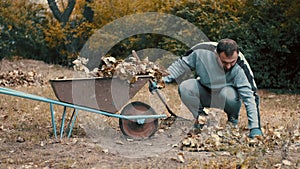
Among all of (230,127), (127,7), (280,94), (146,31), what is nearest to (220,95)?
(230,127)

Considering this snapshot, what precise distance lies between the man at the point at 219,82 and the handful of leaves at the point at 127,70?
0.16 m

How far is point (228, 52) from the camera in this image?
17.7ft

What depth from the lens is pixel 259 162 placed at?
4508mm

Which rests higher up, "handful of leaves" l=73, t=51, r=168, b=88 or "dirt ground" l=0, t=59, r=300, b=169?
"handful of leaves" l=73, t=51, r=168, b=88

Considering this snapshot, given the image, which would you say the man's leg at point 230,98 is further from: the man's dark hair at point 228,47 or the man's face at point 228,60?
the man's dark hair at point 228,47

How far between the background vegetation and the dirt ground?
3.31 m

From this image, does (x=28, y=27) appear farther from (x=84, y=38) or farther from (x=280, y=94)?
(x=280, y=94)

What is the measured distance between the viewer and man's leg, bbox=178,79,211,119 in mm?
6043

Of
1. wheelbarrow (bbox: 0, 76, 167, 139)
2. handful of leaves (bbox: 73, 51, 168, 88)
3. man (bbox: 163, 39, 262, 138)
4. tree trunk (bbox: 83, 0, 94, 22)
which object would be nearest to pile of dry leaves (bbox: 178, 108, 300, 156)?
man (bbox: 163, 39, 262, 138)

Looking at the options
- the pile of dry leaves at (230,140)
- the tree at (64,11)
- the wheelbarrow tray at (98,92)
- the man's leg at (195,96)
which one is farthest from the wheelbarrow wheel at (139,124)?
the tree at (64,11)

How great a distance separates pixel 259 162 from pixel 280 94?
6.10 m

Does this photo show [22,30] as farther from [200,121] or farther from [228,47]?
[228,47]

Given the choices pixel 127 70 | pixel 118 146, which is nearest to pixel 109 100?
pixel 127 70

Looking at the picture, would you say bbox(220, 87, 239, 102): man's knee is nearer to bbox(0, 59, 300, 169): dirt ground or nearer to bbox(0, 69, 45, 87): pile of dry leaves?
bbox(0, 59, 300, 169): dirt ground
